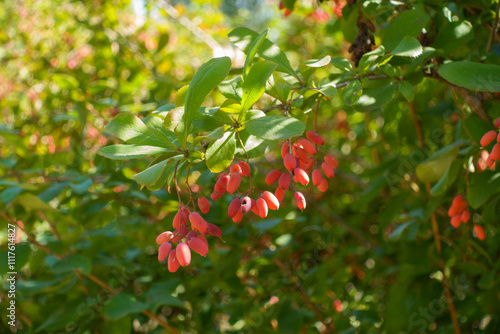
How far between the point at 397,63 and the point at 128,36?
77.7 inches

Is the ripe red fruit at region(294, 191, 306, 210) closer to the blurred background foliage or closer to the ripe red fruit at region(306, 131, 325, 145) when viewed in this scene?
the ripe red fruit at region(306, 131, 325, 145)

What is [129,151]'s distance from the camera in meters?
0.80

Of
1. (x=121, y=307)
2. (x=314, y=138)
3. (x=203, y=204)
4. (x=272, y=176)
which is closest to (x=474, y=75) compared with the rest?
(x=314, y=138)

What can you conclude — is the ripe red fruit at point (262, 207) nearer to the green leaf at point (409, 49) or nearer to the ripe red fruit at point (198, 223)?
the ripe red fruit at point (198, 223)

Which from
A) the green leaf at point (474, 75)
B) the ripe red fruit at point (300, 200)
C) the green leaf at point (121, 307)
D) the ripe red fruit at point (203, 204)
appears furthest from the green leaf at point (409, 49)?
the green leaf at point (121, 307)

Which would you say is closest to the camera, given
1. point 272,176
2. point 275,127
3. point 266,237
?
point 275,127

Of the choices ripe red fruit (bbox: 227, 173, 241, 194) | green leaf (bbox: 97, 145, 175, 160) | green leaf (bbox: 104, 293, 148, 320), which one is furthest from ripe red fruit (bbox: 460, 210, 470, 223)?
green leaf (bbox: 104, 293, 148, 320)

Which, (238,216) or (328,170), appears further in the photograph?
(328,170)

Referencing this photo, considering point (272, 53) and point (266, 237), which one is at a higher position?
point (272, 53)

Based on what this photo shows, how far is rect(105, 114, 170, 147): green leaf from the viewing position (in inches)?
32.5

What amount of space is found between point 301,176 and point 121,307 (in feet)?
Result: 2.68

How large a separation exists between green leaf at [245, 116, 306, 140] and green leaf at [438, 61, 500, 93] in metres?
0.33

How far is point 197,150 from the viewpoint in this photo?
863mm

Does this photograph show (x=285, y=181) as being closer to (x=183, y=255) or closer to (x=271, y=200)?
(x=271, y=200)
